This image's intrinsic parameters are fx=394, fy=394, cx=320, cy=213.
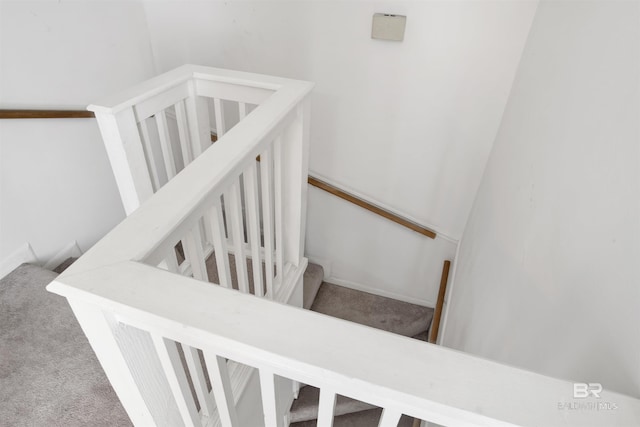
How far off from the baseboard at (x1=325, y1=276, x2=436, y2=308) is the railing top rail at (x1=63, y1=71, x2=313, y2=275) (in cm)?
213

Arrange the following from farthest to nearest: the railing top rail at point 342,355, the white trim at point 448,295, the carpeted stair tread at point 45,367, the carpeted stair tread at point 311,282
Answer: the carpeted stair tread at point 311,282 → the white trim at point 448,295 → the carpeted stair tread at point 45,367 → the railing top rail at point 342,355

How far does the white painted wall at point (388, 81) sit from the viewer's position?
6.41 ft

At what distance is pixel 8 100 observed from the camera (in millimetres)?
1651

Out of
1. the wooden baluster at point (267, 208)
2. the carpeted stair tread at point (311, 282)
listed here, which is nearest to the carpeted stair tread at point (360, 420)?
the carpeted stair tread at point (311, 282)

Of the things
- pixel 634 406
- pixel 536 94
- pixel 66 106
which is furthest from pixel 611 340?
pixel 66 106

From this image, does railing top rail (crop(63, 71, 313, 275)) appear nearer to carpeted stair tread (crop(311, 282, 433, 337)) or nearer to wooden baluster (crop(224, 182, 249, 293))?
wooden baluster (crop(224, 182, 249, 293))

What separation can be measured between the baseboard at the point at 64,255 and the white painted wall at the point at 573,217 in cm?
197

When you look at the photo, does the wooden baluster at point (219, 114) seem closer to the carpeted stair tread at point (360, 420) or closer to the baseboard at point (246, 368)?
the baseboard at point (246, 368)

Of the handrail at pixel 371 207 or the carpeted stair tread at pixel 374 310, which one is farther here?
the carpeted stair tread at pixel 374 310

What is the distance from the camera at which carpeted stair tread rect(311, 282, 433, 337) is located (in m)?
2.85

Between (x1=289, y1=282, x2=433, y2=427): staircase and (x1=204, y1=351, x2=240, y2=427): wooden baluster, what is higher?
(x1=204, y1=351, x2=240, y2=427): wooden baluster

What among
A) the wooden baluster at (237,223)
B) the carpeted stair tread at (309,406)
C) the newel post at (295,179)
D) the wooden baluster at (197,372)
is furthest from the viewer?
the carpeted stair tread at (309,406)

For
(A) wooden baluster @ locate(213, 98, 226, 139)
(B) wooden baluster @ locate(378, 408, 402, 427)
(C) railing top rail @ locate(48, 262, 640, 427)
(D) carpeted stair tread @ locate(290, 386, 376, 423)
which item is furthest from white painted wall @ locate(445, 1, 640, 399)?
(A) wooden baluster @ locate(213, 98, 226, 139)

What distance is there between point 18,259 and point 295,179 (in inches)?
52.9
